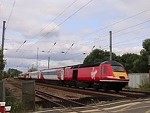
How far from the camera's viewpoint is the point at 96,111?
52.4 feet

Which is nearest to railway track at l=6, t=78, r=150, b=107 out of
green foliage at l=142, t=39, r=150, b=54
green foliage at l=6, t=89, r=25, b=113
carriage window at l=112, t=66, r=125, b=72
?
green foliage at l=6, t=89, r=25, b=113

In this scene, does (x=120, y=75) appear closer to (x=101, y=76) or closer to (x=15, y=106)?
(x=101, y=76)

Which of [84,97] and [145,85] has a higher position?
[145,85]

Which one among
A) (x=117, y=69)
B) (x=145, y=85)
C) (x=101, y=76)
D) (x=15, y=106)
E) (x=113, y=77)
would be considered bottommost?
(x=15, y=106)

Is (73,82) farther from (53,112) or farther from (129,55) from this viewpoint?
(129,55)

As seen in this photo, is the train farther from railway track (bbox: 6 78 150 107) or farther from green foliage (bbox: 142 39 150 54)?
green foliage (bbox: 142 39 150 54)

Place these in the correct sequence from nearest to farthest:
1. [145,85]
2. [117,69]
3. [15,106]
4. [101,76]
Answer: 1. [15,106]
2. [101,76]
3. [117,69]
4. [145,85]

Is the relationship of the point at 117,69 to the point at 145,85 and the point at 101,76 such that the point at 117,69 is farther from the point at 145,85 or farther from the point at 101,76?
the point at 145,85

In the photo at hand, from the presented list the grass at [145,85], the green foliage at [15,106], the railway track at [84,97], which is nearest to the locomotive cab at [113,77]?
the railway track at [84,97]

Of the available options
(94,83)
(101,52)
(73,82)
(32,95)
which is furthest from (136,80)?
(101,52)

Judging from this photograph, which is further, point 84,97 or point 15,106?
point 84,97

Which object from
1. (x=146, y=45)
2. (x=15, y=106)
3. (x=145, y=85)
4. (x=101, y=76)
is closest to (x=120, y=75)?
(x=101, y=76)

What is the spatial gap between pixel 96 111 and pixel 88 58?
322ft

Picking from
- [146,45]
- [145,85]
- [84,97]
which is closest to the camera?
[84,97]
